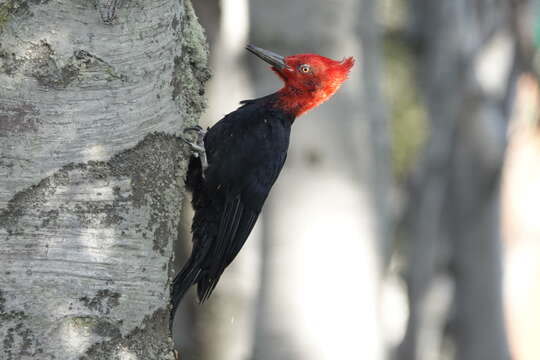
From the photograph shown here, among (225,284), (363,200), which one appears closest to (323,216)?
(363,200)

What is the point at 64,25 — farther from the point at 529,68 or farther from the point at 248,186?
the point at 529,68

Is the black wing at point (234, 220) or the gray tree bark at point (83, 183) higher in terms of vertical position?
the gray tree bark at point (83, 183)

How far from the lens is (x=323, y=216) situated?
599 cm

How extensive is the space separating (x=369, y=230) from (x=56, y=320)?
4044mm

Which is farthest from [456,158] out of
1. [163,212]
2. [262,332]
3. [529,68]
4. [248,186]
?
[163,212]

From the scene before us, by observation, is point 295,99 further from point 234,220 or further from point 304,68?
point 234,220

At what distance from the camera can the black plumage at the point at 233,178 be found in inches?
152

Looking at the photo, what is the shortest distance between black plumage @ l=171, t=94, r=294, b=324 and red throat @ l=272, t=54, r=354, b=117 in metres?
0.22

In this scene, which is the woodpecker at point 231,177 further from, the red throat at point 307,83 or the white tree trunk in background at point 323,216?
the white tree trunk in background at point 323,216

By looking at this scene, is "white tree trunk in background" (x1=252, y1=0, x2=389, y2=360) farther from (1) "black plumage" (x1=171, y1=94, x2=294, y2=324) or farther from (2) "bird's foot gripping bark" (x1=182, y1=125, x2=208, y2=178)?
(2) "bird's foot gripping bark" (x1=182, y1=125, x2=208, y2=178)

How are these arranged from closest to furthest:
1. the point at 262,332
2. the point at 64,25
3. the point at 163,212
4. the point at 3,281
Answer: the point at 3,281, the point at 64,25, the point at 163,212, the point at 262,332

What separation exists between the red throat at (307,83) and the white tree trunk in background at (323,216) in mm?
1547

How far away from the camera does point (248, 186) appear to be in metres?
4.03

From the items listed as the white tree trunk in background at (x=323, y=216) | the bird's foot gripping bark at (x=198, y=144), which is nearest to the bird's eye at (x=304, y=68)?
the bird's foot gripping bark at (x=198, y=144)
